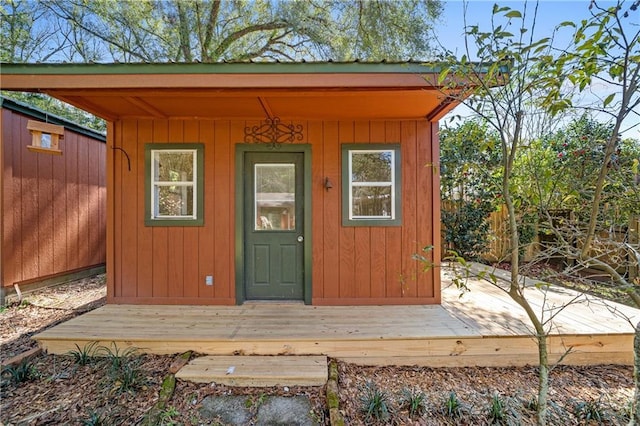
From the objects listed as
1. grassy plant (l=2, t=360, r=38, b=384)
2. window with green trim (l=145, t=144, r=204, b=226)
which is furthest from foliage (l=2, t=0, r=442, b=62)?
grassy plant (l=2, t=360, r=38, b=384)

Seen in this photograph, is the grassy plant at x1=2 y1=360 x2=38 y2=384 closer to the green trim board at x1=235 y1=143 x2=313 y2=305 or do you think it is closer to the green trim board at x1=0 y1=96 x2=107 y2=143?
the green trim board at x1=235 y1=143 x2=313 y2=305

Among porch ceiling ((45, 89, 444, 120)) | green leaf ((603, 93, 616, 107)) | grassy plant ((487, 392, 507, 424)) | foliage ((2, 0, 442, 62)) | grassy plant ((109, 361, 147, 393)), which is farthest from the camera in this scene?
foliage ((2, 0, 442, 62))

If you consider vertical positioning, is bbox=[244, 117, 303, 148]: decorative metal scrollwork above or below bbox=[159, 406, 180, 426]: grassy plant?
above

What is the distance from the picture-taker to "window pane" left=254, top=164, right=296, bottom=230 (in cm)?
395

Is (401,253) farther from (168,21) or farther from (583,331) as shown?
(168,21)

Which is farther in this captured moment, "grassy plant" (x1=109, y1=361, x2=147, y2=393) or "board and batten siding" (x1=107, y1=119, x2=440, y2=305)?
"board and batten siding" (x1=107, y1=119, x2=440, y2=305)

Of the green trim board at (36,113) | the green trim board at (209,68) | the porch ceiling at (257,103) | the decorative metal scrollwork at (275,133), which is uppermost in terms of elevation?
the green trim board at (36,113)

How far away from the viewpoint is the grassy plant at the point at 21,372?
2.48 m

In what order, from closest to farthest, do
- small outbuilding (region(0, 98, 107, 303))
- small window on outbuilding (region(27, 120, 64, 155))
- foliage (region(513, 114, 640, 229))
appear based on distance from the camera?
foliage (region(513, 114, 640, 229)), small window on outbuilding (region(27, 120, 64, 155)), small outbuilding (region(0, 98, 107, 303))

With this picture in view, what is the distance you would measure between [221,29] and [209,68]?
16.6ft

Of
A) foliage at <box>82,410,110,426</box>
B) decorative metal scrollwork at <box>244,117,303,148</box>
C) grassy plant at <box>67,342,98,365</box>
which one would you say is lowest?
foliage at <box>82,410,110,426</box>

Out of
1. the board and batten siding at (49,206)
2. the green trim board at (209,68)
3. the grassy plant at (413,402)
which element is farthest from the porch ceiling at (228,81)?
the grassy plant at (413,402)

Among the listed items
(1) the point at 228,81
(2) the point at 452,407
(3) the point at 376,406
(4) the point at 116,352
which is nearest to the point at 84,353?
(4) the point at 116,352

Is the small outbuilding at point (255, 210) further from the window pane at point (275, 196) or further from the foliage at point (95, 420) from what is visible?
the foliage at point (95, 420)
